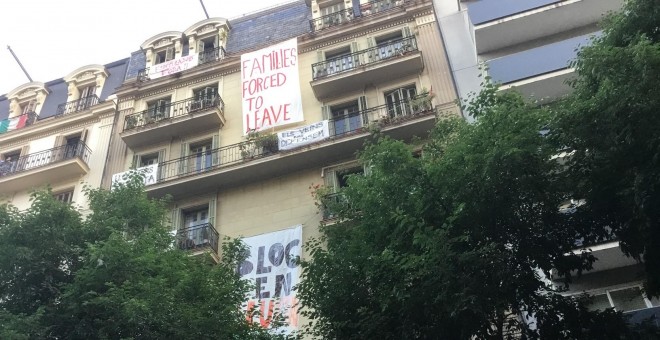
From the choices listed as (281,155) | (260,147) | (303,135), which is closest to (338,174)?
(303,135)

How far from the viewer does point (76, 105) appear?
1008 inches

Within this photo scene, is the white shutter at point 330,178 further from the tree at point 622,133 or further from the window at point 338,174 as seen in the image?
the tree at point 622,133

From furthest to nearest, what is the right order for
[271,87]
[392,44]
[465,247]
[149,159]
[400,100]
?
1. [149,159]
2. [271,87]
3. [392,44]
4. [400,100]
5. [465,247]

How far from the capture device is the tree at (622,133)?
856 centimetres

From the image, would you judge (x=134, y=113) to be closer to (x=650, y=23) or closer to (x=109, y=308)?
(x=109, y=308)

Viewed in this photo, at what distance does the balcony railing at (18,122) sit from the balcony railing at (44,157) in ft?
6.91

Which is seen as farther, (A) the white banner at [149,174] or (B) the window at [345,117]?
(A) the white banner at [149,174]

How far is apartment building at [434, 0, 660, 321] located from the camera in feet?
64.4

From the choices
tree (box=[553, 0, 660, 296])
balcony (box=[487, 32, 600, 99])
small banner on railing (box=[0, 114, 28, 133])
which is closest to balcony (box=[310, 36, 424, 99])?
balcony (box=[487, 32, 600, 99])

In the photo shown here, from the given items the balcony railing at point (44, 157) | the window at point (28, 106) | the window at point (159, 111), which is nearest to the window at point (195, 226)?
the window at point (159, 111)

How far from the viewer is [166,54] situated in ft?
84.8

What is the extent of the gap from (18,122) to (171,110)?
7773 mm

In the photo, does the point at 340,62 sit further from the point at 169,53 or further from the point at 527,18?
the point at 169,53

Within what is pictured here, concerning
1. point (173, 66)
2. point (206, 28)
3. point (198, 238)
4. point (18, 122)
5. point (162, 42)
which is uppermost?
point (206, 28)
